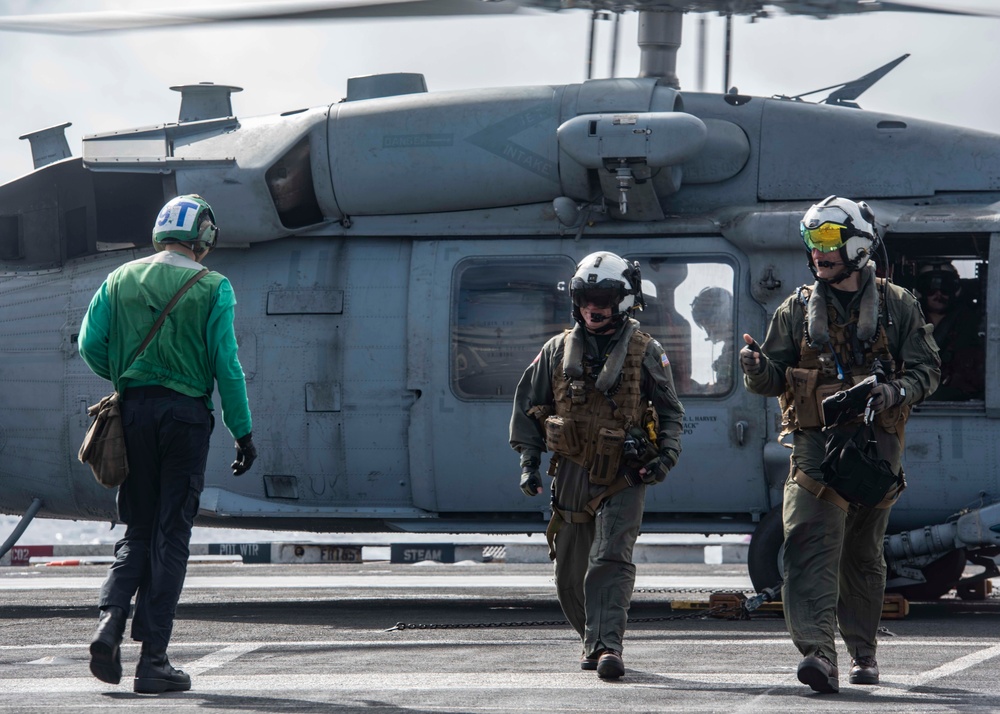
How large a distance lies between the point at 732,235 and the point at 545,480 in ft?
6.75

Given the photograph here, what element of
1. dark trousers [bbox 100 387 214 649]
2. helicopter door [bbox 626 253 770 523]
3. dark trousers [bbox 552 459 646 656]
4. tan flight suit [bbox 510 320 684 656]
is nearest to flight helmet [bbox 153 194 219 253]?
dark trousers [bbox 100 387 214 649]

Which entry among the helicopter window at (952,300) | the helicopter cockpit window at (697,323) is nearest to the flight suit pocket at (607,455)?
the helicopter cockpit window at (697,323)

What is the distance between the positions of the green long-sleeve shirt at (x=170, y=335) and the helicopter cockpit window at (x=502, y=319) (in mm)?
3389

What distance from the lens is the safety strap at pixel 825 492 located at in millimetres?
5844

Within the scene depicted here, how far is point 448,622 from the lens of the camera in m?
8.60

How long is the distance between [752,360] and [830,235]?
665mm

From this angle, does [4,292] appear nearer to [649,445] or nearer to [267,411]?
[267,411]

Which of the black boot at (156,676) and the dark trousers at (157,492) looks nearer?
the black boot at (156,676)

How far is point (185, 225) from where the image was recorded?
6195 millimetres

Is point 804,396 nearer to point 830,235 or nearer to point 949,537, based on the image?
point 830,235

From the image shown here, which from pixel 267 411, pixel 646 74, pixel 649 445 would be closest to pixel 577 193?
pixel 646 74

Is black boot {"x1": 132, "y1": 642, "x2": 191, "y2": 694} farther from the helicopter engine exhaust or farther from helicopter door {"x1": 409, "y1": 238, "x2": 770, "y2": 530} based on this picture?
the helicopter engine exhaust

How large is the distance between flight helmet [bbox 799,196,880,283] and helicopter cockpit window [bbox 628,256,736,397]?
3.05 meters

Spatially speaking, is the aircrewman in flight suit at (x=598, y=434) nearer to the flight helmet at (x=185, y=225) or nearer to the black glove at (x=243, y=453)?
the black glove at (x=243, y=453)
